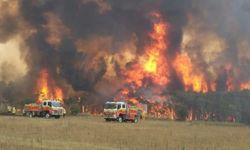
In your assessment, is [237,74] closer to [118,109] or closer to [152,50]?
[152,50]

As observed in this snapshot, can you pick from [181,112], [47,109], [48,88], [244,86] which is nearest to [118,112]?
[47,109]

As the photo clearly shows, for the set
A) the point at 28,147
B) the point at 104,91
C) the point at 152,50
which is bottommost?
the point at 28,147

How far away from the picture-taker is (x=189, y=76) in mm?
116625

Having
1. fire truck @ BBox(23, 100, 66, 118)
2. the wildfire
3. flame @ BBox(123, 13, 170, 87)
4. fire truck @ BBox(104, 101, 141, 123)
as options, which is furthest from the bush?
fire truck @ BBox(104, 101, 141, 123)

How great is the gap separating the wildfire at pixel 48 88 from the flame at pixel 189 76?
88.2ft

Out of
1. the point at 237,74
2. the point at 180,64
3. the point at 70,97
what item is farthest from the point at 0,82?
the point at 237,74

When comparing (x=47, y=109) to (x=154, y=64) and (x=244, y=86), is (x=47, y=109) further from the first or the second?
(x=244, y=86)

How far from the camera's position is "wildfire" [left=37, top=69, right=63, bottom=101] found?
109 meters

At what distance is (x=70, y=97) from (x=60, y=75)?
7.39m

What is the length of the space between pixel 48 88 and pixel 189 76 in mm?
31977

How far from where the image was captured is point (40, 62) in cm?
11525

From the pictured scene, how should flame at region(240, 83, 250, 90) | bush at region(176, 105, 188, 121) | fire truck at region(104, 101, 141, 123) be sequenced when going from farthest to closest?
1. flame at region(240, 83, 250, 90)
2. bush at region(176, 105, 188, 121)
3. fire truck at region(104, 101, 141, 123)

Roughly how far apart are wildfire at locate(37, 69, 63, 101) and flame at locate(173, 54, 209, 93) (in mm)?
26888

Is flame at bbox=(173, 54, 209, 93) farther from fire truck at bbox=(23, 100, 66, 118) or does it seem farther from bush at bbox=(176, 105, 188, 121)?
fire truck at bbox=(23, 100, 66, 118)
